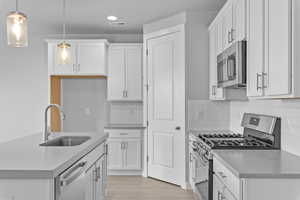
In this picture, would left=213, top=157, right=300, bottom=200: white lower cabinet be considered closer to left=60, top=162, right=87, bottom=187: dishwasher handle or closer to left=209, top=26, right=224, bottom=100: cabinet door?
left=60, top=162, right=87, bottom=187: dishwasher handle

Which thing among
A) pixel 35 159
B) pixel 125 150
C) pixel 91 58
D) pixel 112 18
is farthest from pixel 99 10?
pixel 35 159

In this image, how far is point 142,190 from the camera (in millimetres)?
4418

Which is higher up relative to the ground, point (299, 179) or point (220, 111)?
point (220, 111)

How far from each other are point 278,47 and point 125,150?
3.73m

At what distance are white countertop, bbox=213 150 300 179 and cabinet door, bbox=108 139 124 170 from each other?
295 cm

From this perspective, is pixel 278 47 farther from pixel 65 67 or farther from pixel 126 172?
pixel 65 67

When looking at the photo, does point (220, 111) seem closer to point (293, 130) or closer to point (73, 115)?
point (293, 130)

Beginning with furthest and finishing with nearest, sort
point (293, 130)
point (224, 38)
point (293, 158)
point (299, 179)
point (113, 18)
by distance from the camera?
point (113, 18) < point (224, 38) < point (293, 130) < point (293, 158) < point (299, 179)

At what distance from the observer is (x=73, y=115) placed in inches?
235

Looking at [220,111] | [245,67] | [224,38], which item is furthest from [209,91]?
[245,67]

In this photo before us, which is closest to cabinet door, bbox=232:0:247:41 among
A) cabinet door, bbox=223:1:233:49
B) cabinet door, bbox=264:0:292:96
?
cabinet door, bbox=223:1:233:49

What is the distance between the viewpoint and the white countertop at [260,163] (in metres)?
1.77

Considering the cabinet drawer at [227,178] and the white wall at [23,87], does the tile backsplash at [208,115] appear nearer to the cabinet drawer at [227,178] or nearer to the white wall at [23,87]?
the cabinet drawer at [227,178]

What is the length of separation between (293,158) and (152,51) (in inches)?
128
